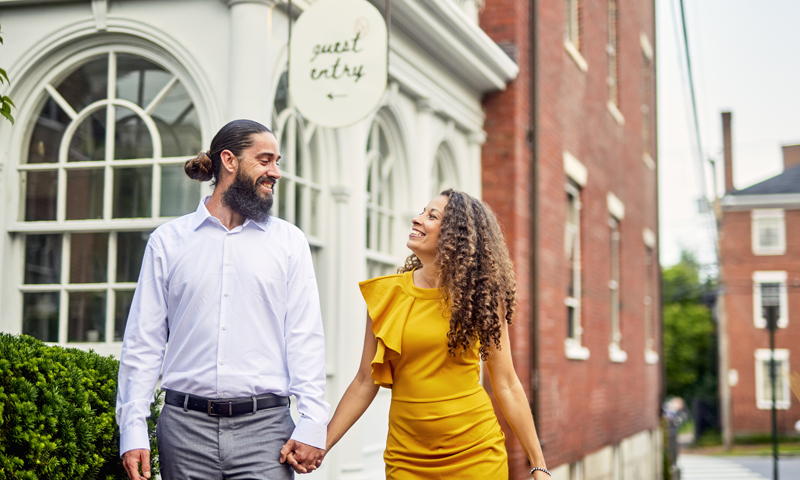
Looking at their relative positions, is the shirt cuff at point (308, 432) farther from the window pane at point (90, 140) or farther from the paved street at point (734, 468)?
the paved street at point (734, 468)

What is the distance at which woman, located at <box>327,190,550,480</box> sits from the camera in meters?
3.66

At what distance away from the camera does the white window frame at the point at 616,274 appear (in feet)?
48.5

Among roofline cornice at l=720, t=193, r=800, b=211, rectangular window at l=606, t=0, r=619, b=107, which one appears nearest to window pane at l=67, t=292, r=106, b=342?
rectangular window at l=606, t=0, r=619, b=107

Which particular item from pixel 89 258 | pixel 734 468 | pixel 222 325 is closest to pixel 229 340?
pixel 222 325

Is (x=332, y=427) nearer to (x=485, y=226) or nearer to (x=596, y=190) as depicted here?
(x=485, y=226)

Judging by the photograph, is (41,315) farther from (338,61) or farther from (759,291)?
(759,291)

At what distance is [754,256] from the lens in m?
41.9

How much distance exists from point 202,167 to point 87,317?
235 centimetres

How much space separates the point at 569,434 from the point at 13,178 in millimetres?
7643

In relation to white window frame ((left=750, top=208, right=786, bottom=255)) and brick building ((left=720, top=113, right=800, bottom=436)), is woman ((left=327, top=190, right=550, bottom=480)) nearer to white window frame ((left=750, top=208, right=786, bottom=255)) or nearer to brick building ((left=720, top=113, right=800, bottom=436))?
brick building ((left=720, top=113, right=800, bottom=436))

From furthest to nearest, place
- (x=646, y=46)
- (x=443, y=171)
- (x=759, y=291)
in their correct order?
(x=759, y=291) < (x=646, y=46) < (x=443, y=171)

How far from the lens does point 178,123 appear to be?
5645mm

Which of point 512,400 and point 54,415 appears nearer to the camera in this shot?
point 54,415

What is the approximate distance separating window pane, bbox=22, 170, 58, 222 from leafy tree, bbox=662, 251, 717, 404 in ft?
159
